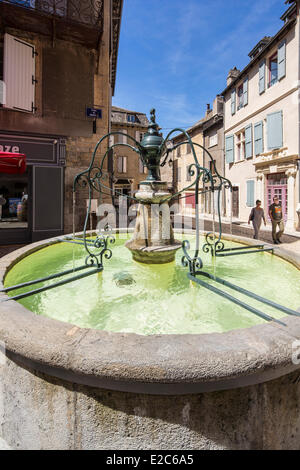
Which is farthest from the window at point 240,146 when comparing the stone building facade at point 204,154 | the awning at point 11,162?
the awning at point 11,162

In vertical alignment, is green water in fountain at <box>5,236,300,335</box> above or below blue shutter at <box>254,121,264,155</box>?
below

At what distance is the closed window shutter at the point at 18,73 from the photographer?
8562 mm

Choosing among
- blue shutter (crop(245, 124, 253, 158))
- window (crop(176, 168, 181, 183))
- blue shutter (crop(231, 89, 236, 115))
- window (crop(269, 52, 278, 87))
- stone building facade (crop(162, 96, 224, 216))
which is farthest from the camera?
window (crop(176, 168, 181, 183))

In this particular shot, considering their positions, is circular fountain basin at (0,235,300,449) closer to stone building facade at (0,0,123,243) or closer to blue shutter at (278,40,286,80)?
stone building facade at (0,0,123,243)

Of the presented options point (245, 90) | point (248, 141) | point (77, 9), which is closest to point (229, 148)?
point (248, 141)

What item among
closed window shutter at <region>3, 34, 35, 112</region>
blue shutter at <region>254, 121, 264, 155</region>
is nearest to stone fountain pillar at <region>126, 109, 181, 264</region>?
closed window shutter at <region>3, 34, 35, 112</region>

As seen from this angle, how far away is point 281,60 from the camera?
529 inches

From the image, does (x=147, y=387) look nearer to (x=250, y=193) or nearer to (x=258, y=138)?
(x=258, y=138)

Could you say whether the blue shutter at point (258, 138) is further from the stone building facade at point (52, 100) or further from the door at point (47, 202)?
the door at point (47, 202)

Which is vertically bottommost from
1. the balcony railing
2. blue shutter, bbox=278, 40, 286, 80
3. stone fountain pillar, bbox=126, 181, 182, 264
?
stone fountain pillar, bbox=126, 181, 182, 264

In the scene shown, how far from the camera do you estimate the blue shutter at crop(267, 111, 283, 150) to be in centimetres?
1380

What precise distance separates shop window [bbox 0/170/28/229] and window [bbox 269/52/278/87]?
13.6 m

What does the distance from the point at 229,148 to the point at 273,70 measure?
574 cm

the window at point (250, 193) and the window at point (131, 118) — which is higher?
the window at point (131, 118)
